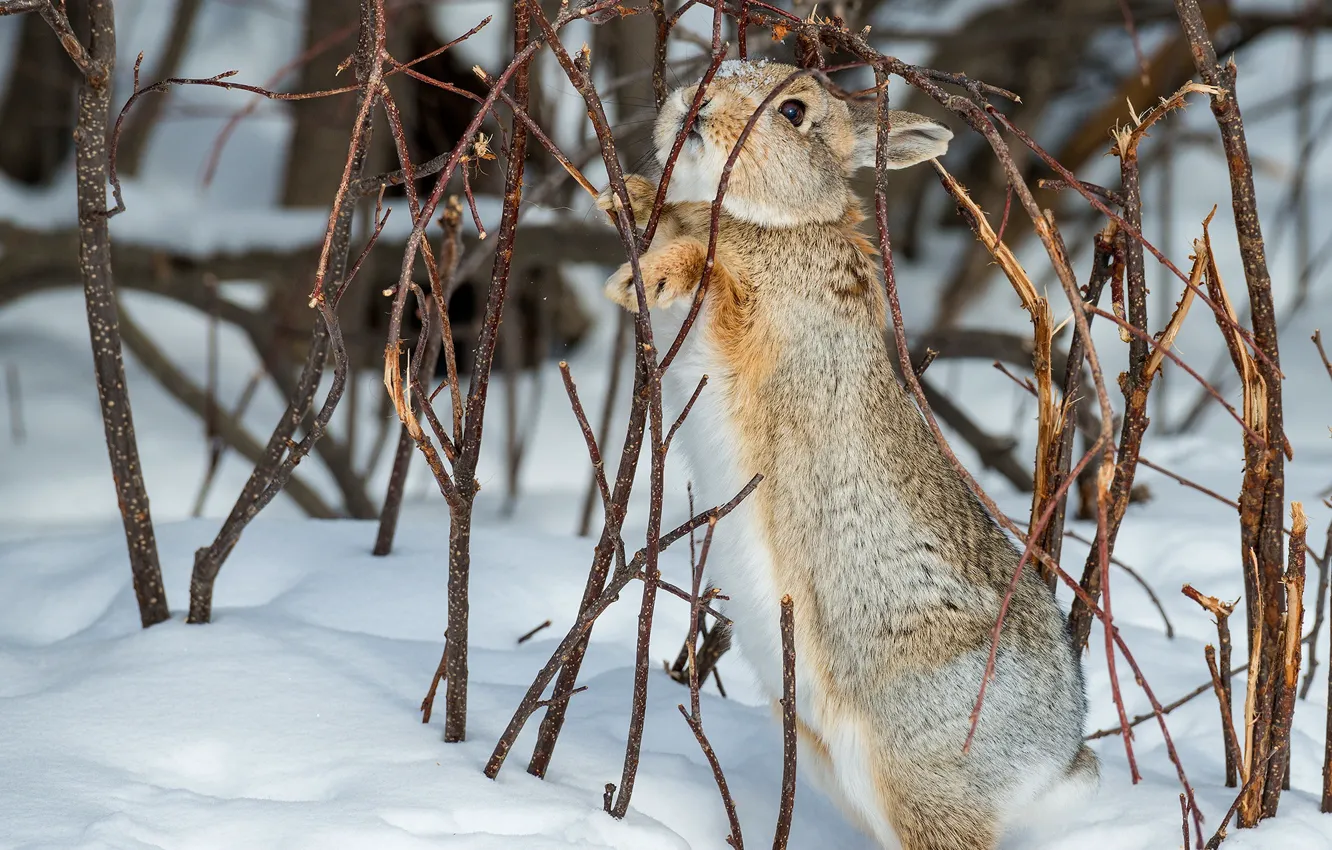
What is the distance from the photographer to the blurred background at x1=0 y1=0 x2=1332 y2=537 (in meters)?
4.77

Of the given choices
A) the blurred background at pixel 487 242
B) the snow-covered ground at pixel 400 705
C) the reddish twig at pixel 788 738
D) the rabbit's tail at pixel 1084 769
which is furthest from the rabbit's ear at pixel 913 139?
the rabbit's tail at pixel 1084 769

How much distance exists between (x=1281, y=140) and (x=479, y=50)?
5.57 metres

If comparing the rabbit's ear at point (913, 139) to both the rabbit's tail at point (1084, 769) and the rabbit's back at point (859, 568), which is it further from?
the rabbit's tail at point (1084, 769)

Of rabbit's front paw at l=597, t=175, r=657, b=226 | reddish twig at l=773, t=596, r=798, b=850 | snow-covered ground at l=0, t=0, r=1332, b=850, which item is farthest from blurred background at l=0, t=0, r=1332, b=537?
reddish twig at l=773, t=596, r=798, b=850

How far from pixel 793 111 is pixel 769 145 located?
0.36 ft

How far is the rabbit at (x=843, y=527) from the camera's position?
2.17 metres

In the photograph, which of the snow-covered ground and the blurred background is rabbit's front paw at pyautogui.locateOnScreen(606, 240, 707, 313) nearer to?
the snow-covered ground

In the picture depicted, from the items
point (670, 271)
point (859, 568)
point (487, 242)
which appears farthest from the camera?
point (487, 242)

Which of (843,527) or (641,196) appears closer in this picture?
(843,527)

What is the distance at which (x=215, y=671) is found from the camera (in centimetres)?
226

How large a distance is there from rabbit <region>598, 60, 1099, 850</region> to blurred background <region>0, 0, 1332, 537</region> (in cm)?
41

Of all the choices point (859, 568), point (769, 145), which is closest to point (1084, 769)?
point (859, 568)

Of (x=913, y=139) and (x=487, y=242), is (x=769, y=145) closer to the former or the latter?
(x=913, y=139)

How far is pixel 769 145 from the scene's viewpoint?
2.39 m
